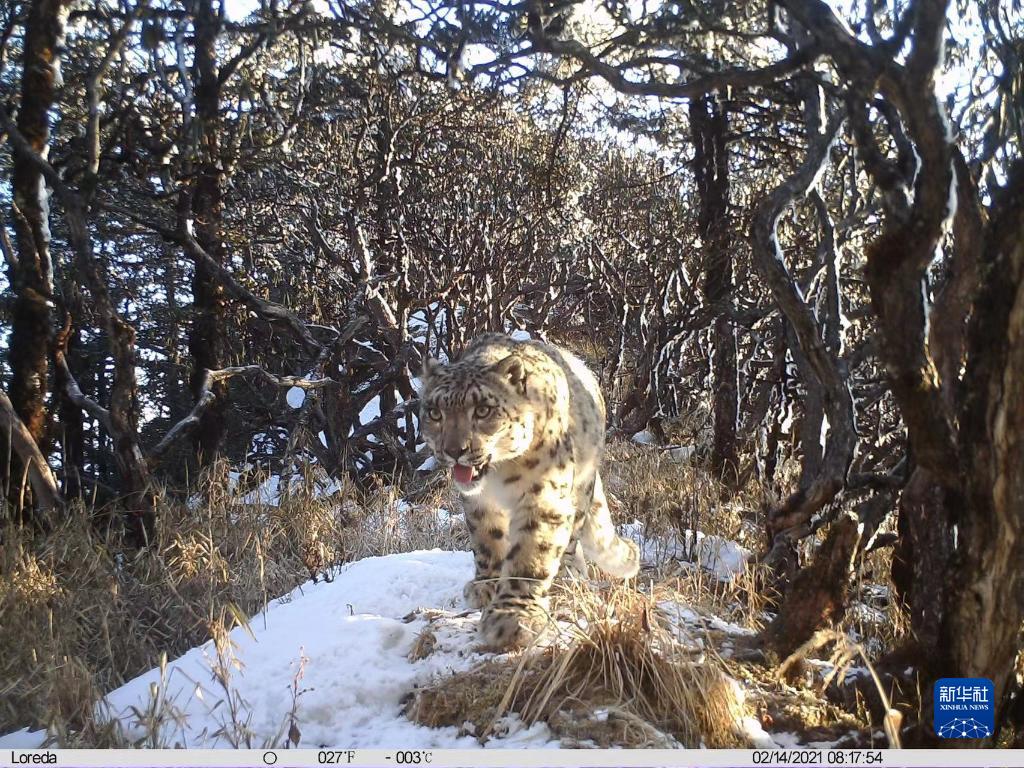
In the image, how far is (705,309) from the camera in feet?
21.5

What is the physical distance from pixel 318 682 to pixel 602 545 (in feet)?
7.27

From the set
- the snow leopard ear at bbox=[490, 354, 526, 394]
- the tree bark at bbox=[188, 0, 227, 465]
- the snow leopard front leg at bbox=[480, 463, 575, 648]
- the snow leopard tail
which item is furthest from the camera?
the tree bark at bbox=[188, 0, 227, 465]

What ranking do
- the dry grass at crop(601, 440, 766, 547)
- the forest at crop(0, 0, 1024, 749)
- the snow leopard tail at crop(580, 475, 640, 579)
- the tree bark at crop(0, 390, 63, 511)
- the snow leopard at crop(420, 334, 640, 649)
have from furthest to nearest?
the dry grass at crop(601, 440, 766, 547) → the tree bark at crop(0, 390, 63, 511) → the snow leopard tail at crop(580, 475, 640, 579) → the snow leopard at crop(420, 334, 640, 649) → the forest at crop(0, 0, 1024, 749)

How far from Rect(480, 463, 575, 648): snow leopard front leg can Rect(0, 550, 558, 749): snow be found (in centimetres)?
24

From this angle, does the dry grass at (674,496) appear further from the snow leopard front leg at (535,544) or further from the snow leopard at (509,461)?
the snow leopard front leg at (535,544)

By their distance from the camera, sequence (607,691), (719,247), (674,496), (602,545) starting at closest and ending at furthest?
(607,691) < (602,545) < (674,496) < (719,247)

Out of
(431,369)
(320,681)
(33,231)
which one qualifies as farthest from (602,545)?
(33,231)

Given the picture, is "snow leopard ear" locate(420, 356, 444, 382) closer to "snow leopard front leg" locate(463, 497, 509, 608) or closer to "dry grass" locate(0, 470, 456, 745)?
"snow leopard front leg" locate(463, 497, 509, 608)

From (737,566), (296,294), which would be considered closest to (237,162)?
(296,294)

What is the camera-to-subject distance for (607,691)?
2.70m

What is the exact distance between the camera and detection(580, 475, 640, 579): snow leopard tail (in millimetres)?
4646

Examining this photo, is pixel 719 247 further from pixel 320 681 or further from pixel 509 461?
pixel 320 681

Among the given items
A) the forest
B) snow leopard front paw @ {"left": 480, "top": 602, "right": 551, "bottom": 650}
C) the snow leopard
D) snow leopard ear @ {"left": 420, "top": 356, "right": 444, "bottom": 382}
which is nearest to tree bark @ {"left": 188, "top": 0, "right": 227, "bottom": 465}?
the forest

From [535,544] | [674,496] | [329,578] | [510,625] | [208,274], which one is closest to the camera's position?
[510,625]
